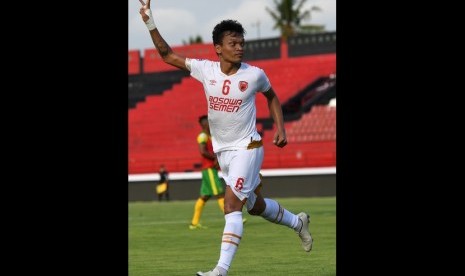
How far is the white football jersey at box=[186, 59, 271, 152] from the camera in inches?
353

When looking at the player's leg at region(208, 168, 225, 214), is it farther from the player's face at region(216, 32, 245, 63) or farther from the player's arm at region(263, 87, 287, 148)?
the player's face at region(216, 32, 245, 63)

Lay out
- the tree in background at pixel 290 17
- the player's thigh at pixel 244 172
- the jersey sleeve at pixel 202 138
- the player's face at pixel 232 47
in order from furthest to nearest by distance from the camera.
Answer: the tree in background at pixel 290 17
the jersey sleeve at pixel 202 138
the player's thigh at pixel 244 172
the player's face at pixel 232 47

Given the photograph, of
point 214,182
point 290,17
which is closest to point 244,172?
point 214,182

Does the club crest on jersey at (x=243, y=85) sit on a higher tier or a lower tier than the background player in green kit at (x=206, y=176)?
higher

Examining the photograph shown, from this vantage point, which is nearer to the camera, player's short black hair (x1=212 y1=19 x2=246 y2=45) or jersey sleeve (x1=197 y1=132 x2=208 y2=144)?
player's short black hair (x1=212 y1=19 x2=246 y2=45)

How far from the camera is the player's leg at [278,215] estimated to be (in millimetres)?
9766

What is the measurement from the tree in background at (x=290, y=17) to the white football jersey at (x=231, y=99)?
226 ft

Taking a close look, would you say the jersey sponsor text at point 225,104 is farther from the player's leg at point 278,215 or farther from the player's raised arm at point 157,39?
the player's leg at point 278,215

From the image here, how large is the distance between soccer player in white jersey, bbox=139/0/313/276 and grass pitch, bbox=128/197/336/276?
1.25m

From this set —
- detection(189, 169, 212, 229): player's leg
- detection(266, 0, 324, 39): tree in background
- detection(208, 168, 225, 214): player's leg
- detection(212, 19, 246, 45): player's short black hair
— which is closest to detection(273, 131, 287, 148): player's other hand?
detection(212, 19, 246, 45): player's short black hair

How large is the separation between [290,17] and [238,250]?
216 ft

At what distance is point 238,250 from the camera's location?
44.0ft

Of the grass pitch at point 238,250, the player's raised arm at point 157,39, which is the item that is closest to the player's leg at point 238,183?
the player's raised arm at point 157,39
